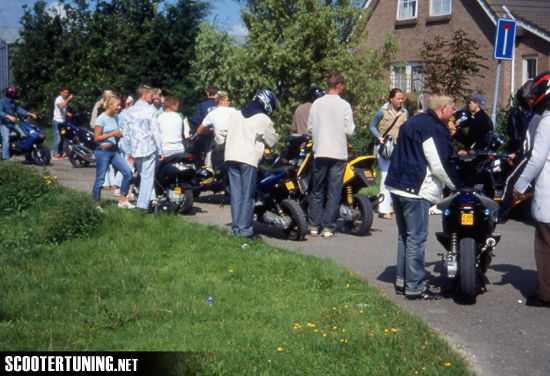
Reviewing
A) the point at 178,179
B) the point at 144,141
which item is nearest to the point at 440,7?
the point at 178,179

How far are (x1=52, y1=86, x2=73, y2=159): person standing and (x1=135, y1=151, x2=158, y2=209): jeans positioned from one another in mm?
8243

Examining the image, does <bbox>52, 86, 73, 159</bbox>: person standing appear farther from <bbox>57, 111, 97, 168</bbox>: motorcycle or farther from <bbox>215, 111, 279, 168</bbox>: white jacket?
<bbox>215, 111, 279, 168</bbox>: white jacket

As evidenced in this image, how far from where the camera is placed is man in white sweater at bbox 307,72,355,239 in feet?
26.9

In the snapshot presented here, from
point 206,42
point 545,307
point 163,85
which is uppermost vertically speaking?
point 206,42

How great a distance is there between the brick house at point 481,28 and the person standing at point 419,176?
38.1 feet

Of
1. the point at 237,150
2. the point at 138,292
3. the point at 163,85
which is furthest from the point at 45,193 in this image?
the point at 163,85

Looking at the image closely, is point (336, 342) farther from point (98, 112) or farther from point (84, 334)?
point (98, 112)

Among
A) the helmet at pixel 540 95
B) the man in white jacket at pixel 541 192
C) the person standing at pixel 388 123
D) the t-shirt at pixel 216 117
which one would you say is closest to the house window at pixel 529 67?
the person standing at pixel 388 123

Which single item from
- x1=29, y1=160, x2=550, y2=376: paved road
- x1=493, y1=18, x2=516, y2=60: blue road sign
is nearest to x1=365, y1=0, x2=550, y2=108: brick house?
x1=493, y1=18, x2=516, y2=60: blue road sign

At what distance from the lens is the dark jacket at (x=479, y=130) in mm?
10414

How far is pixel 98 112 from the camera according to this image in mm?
14977

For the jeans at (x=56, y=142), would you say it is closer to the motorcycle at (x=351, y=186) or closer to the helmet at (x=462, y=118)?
the motorcycle at (x=351, y=186)

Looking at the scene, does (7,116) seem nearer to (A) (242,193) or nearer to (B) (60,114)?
(B) (60,114)

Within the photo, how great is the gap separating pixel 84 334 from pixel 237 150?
12.0ft
